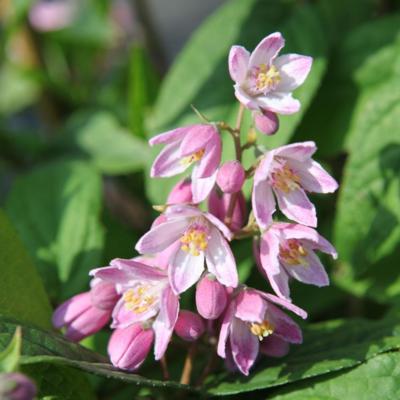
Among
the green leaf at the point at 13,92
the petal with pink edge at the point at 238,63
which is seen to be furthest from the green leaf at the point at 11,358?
the green leaf at the point at 13,92

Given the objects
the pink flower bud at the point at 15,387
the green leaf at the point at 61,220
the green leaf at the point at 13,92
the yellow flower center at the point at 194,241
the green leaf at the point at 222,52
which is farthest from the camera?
the green leaf at the point at 13,92

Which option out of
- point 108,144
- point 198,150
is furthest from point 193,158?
point 108,144

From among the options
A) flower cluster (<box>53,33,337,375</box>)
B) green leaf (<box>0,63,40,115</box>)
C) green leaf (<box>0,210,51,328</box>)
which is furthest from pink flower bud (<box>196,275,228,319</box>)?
green leaf (<box>0,63,40,115</box>)

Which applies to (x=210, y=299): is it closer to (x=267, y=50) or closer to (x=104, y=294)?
(x=104, y=294)

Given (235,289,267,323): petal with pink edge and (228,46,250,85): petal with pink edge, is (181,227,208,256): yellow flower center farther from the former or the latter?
(228,46,250,85): petal with pink edge

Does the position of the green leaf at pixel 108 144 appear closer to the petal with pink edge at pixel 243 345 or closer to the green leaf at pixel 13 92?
the green leaf at pixel 13 92
